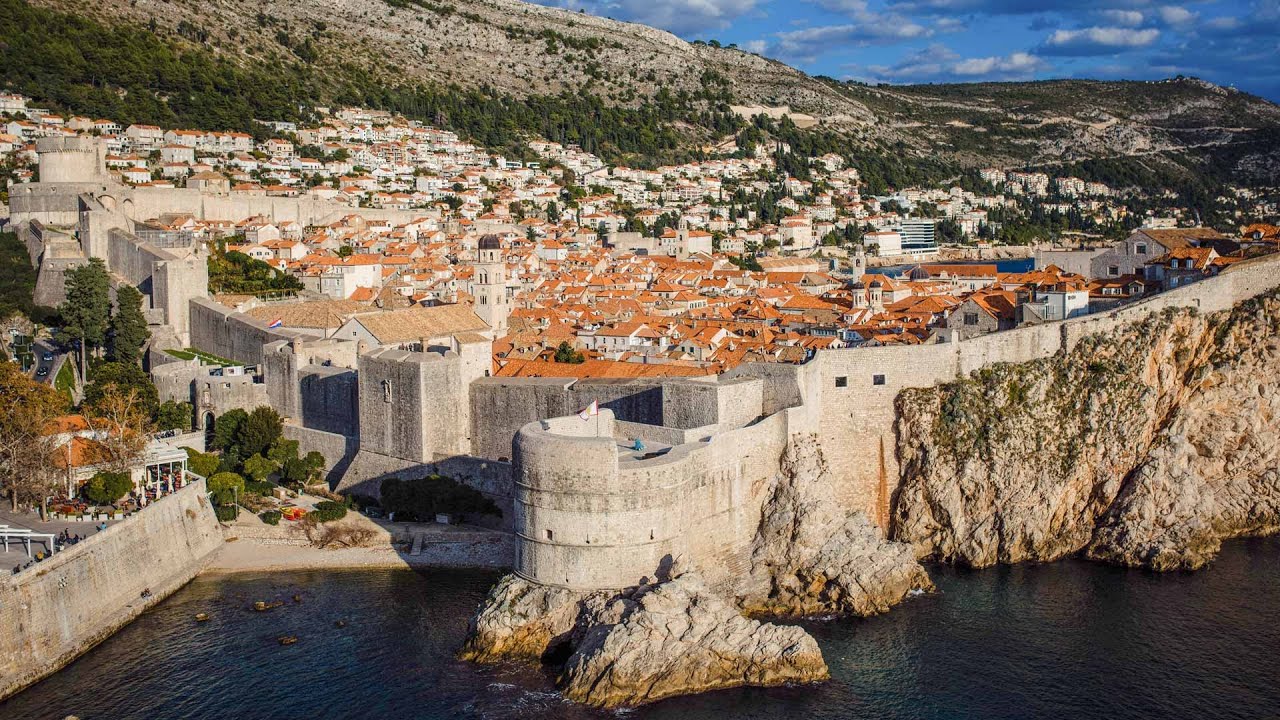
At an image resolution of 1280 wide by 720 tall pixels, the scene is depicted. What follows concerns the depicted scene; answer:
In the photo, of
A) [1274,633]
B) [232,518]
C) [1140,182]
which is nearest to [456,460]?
[232,518]

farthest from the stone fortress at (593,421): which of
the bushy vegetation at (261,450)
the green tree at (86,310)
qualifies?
the green tree at (86,310)

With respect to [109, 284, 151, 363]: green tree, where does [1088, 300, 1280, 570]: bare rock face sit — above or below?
below

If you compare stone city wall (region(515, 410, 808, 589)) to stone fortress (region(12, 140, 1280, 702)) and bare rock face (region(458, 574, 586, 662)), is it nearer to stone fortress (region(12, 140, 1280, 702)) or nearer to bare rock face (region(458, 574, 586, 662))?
stone fortress (region(12, 140, 1280, 702))

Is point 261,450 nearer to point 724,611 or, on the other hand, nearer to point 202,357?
point 202,357

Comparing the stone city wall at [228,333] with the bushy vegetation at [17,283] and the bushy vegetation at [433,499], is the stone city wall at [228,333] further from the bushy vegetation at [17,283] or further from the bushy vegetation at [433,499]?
the bushy vegetation at [433,499]

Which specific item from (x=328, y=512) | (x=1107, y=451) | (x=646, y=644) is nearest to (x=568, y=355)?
(x=328, y=512)

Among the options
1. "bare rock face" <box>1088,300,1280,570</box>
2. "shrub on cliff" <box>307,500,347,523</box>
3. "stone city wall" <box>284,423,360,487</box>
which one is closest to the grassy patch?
"stone city wall" <box>284,423,360,487</box>
